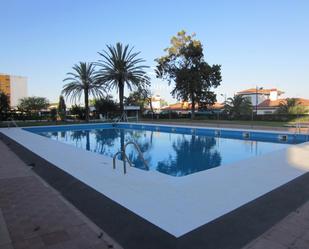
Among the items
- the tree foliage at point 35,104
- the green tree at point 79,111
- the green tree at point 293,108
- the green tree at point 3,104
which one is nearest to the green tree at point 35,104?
the tree foliage at point 35,104

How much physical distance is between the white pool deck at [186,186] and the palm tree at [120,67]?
16.2 metres

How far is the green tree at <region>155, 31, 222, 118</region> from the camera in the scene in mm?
26438

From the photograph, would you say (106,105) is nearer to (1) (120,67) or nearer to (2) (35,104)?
(1) (120,67)

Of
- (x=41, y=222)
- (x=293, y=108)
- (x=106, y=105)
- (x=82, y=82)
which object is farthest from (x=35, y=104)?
(x=41, y=222)

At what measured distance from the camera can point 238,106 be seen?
95.8 ft

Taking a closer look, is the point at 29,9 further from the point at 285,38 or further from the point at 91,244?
the point at 285,38

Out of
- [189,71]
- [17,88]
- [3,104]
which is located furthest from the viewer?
[17,88]

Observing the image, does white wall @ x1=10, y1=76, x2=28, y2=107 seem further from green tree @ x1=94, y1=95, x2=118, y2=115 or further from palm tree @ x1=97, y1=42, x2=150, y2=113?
palm tree @ x1=97, y1=42, x2=150, y2=113

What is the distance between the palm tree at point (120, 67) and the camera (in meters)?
20.3

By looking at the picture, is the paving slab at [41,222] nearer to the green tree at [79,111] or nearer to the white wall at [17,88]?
the green tree at [79,111]

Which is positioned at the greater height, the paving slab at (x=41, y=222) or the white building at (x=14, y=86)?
the white building at (x=14, y=86)

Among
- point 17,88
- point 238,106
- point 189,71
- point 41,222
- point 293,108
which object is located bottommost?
point 41,222

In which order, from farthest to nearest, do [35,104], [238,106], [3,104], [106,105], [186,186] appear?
[35,104], [238,106], [106,105], [3,104], [186,186]

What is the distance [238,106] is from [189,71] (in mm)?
8301
